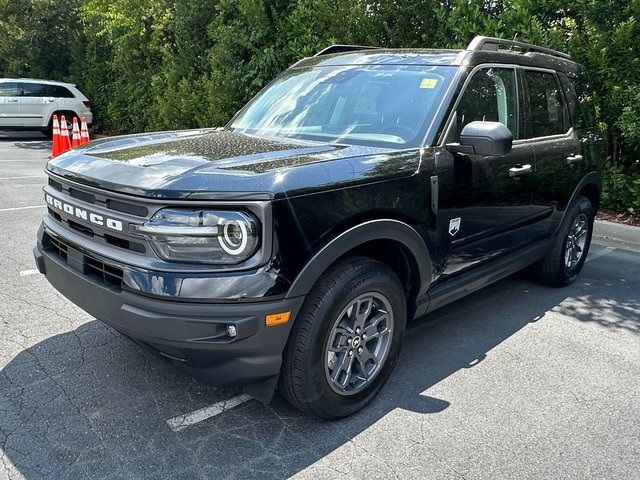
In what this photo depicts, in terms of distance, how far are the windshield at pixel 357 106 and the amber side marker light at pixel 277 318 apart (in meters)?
1.30

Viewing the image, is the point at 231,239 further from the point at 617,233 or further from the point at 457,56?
the point at 617,233

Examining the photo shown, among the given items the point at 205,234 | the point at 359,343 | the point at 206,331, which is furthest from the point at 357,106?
the point at 206,331

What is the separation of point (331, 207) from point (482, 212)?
1.36 metres

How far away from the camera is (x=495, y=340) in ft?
12.9

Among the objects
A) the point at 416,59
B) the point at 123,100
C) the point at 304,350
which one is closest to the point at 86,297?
the point at 304,350

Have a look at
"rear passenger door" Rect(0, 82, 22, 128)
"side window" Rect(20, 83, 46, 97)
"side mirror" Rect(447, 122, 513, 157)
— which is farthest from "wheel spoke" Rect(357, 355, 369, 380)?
"rear passenger door" Rect(0, 82, 22, 128)

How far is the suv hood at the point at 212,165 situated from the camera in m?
2.40

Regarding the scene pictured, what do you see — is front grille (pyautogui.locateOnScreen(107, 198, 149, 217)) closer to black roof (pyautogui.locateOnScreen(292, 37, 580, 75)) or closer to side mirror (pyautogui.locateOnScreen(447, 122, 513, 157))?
side mirror (pyautogui.locateOnScreen(447, 122, 513, 157))

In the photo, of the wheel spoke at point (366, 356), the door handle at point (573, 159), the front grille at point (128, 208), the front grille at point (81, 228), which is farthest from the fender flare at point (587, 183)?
the front grille at point (81, 228)

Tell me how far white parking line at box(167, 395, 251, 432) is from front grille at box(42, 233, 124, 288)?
78 centimetres

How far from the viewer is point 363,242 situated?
277 cm

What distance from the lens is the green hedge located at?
6.95 metres

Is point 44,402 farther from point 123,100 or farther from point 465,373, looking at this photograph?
point 123,100

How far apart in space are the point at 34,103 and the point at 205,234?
1625 centimetres
